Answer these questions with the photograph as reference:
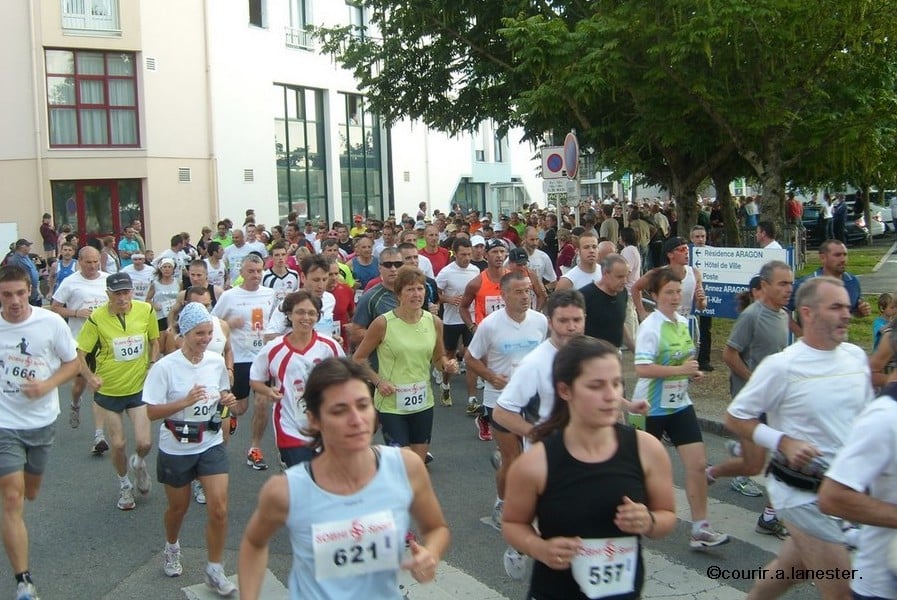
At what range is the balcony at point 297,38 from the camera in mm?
33062

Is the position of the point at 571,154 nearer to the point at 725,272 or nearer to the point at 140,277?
the point at 725,272

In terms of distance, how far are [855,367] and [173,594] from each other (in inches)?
161

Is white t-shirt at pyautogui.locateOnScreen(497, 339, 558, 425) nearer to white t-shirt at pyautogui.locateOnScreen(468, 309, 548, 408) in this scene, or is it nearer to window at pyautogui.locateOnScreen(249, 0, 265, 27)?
white t-shirt at pyautogui.locateOnScreen(468, 309, 548, 408)

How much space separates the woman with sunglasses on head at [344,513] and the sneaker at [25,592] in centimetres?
300

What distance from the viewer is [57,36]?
88.8 ft

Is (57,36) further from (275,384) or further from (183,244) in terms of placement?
(275,384)

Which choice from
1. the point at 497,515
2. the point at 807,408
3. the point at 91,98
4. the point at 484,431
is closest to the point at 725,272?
the point at 484,431

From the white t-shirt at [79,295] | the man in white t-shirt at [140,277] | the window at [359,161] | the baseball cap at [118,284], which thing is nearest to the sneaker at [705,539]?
the baseball cap at [118,284]

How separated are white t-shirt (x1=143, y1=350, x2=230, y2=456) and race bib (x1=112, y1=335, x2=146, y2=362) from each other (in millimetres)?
1914

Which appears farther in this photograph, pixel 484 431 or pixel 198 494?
pixel 484 431

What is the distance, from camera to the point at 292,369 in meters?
6.49

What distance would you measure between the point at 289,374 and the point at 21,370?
167 centimetres

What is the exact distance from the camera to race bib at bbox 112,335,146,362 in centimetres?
799

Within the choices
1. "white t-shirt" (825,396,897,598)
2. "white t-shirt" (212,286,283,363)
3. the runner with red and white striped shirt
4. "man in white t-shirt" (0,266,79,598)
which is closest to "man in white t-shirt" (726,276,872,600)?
"white t-shirt" (825,396,897,598)
